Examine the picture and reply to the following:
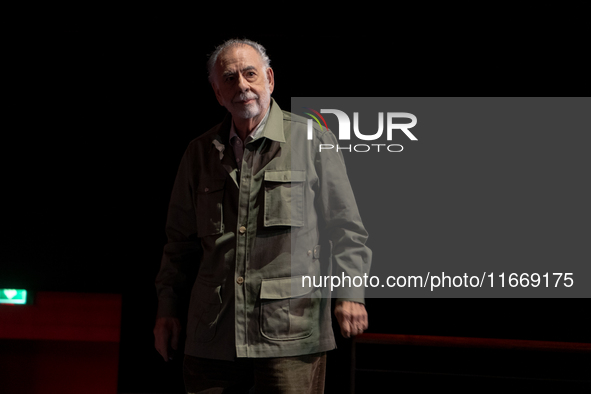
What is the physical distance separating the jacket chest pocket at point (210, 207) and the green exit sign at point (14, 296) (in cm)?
136

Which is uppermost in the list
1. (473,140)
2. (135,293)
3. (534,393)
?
(473,140)

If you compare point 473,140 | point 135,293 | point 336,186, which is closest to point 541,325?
point 473,140

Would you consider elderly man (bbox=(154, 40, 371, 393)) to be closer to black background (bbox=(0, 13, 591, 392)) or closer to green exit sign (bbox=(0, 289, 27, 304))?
black background (bbox=(0, 13, 591, 392))

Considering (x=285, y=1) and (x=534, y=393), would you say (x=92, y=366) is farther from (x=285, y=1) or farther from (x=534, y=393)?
(x=534, y=393)

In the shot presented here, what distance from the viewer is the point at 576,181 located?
253 centimetres

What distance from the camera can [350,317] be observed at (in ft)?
5.12

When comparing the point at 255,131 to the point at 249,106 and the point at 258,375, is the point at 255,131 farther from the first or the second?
the point at 258,375

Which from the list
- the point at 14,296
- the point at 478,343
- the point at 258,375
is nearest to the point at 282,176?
the point at 258,375

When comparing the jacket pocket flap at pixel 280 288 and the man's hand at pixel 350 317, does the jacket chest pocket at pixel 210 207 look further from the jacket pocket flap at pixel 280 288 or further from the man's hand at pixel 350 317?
the man's hand at pixel 350 317

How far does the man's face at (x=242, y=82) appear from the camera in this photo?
66.8 inches

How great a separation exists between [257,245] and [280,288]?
0.15 meters

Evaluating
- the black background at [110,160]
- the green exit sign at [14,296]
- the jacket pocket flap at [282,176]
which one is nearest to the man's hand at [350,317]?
the jacket pocket flap at [282,176]

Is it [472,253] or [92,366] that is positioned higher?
[472,253]

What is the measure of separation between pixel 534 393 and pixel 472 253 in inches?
33.5
